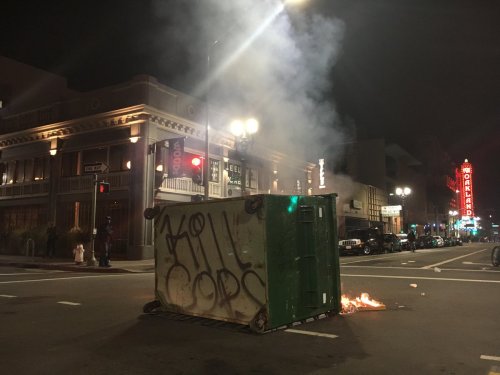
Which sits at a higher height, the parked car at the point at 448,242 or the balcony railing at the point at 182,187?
the balcony railing at the point at 182,187

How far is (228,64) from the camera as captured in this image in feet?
40.2

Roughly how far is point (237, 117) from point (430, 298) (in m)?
7.55

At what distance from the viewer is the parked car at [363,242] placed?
69.7 feet

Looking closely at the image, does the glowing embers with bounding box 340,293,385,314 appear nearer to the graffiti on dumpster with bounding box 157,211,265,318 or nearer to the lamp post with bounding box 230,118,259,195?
the graffiti on dumpster with bounding box 157,211,265,318

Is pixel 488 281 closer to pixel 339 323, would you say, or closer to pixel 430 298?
pixel 430 298

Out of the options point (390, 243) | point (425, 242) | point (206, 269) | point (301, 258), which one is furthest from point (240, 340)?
point (425, 242)

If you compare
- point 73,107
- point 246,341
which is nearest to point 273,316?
point 246,341

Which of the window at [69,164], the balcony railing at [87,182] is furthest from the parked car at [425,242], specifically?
the window at [69,164]

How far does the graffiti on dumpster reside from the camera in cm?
462

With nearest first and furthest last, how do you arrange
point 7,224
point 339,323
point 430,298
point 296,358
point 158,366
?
point 158,366
point 296,358
point 339,323
point 430,298
point 7,224

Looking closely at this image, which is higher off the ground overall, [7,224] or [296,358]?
[7,224]

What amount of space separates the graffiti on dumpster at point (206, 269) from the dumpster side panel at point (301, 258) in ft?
0.84

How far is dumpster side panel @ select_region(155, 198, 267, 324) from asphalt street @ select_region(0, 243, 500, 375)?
0.22m

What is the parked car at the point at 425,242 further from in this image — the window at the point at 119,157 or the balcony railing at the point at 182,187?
the window at the point at 119,157
